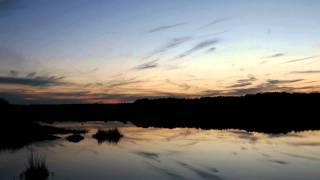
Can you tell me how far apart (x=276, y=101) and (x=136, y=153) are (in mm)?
85438

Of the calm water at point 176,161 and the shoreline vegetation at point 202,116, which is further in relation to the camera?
the shoreline vegetation at point 202,116

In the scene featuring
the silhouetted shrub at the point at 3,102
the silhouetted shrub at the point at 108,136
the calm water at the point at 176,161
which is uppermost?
the silhouetted shrub at the point at 3,102

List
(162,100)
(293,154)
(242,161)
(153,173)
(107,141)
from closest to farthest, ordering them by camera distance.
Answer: (153,173) → (242,161) → (293,154) → (107,141) → (162,100)

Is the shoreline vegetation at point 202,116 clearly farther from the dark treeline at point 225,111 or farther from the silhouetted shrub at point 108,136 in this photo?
the silhouetted shrub at point 108,136

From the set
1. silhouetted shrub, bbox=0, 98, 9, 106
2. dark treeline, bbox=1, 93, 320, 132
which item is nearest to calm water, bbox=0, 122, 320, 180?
silhouetted shrub, bbox=0, 98, 9, 106

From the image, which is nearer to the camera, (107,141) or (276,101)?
(107,141)

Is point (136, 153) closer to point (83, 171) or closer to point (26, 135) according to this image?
point (83, 171)

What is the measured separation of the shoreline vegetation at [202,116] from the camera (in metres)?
43.8

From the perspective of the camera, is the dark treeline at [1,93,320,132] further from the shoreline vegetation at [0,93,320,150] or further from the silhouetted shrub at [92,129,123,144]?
the silhouetted shrub at [92,129,123,144]

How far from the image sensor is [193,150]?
3256 cm

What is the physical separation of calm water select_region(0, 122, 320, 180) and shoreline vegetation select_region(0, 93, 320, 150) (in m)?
7.05

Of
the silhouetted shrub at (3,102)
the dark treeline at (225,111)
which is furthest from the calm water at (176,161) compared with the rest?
the dark treeline at (225,111)

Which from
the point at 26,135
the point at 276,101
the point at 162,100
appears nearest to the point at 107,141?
the point at 26,135

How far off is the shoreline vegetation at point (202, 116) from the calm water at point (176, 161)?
705cm
